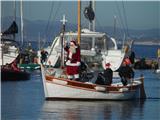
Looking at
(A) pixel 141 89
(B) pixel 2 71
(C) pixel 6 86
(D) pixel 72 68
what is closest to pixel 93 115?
(D) pixel 72 68

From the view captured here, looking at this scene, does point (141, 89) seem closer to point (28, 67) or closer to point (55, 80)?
point (55, 80)

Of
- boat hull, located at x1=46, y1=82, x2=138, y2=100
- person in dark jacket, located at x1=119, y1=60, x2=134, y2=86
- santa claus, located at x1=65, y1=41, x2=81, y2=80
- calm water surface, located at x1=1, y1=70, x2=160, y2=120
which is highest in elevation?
santa claus, located at x1=65, y1=41, x2=81, y2=80

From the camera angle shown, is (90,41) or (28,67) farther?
(28,67)

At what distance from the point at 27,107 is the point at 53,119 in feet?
12.8

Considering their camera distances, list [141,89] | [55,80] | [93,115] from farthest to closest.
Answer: [141,89] < [55,80] < [93,115]

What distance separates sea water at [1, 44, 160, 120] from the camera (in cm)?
2174

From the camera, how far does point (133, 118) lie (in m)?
21.7

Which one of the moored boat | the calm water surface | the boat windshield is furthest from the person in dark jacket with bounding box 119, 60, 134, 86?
the boat windshield

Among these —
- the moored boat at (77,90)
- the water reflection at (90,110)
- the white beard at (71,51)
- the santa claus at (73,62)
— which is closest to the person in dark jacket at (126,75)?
the moored boat at (77,90)

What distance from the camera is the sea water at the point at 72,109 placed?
21.7 meters

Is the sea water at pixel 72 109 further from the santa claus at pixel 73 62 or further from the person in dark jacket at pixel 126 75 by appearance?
the santa claus at pixel 73 62

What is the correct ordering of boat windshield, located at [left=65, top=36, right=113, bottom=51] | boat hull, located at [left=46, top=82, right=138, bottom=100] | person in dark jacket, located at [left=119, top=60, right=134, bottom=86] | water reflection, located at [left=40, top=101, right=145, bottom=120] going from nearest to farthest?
water reflection, located at [left=40, top=101, right=145, bottom=120]
boat hull, located at [left=46, top=82, right=138, bottom=100]
person in dark jacket, located at [left=119, top=60, right=134, bottom=86]
boat windshield, located at [left=65, top=36, right=113, bottom=51]

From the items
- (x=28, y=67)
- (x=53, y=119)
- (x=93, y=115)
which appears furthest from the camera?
(x=28, y=67)

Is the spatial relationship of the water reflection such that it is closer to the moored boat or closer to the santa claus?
the moored boat
